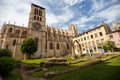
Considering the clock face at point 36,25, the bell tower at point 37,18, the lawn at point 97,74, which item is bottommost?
the lawn at point 97,74

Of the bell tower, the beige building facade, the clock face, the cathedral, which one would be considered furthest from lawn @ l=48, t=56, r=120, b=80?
the clock face

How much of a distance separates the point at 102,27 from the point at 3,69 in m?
36.8

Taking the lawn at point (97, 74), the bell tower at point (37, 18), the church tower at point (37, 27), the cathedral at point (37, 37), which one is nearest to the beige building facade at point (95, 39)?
the cathedral at point (37, 37)

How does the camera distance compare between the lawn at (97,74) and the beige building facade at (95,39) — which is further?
the beige building facade at (95,39)

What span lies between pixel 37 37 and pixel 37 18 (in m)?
12.8

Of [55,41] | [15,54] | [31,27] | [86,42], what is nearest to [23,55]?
[15,54]

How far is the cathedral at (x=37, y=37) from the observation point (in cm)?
3747

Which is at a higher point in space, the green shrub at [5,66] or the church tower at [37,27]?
the church tower at [37,27]

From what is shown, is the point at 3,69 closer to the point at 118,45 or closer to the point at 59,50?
the point at 118,45

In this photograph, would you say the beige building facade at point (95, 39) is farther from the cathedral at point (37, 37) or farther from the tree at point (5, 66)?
the tree at point (5, 66)

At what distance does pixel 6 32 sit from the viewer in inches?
1486

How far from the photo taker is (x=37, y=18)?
47.7 m

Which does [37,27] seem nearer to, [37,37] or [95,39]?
[37,37]

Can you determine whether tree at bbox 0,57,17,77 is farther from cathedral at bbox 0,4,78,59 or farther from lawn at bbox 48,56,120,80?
cathedral at bbox 0,4,78,59
